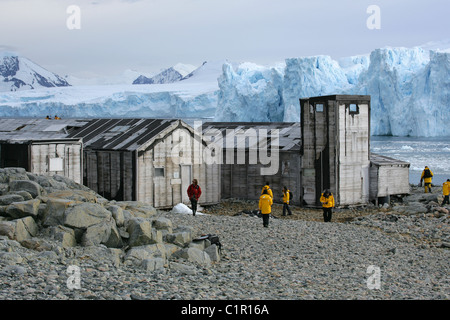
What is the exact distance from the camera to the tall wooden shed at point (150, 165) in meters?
21.1

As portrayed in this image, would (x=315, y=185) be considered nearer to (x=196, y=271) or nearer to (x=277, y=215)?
(x=277, y=215)

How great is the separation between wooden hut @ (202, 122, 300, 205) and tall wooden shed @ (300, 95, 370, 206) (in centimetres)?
65

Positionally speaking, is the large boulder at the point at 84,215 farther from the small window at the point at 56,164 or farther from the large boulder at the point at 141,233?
the small window at the point at 56,164

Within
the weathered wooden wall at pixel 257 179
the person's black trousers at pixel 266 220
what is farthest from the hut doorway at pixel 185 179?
the person's black trousers at pixel 266 220

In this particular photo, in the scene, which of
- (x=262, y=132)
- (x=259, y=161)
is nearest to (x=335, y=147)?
(x=259, y=161)

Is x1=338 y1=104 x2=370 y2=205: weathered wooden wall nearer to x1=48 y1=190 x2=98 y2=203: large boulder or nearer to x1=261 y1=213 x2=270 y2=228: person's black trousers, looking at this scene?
x1=261 y1=213 x2=270 y2=228: person's black trousers

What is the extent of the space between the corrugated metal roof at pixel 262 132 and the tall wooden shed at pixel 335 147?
1.01 meters

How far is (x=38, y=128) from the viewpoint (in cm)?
2603

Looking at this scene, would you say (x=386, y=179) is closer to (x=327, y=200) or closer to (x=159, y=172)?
(x=327, y=200)

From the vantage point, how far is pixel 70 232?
1113cm

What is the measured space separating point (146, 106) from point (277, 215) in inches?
3901

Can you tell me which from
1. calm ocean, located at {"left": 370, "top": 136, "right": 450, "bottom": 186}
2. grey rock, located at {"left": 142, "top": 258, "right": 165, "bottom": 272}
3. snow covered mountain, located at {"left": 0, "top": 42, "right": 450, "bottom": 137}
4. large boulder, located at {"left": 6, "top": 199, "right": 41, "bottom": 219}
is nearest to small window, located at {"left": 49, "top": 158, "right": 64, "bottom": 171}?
large boulder, located at {"left": 6, "top": 199, "right": 41, "bottom": 219}

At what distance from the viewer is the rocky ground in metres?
8.95

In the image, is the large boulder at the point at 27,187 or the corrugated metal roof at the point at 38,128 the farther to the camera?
the corrugated metal roof at the point at 38,128
